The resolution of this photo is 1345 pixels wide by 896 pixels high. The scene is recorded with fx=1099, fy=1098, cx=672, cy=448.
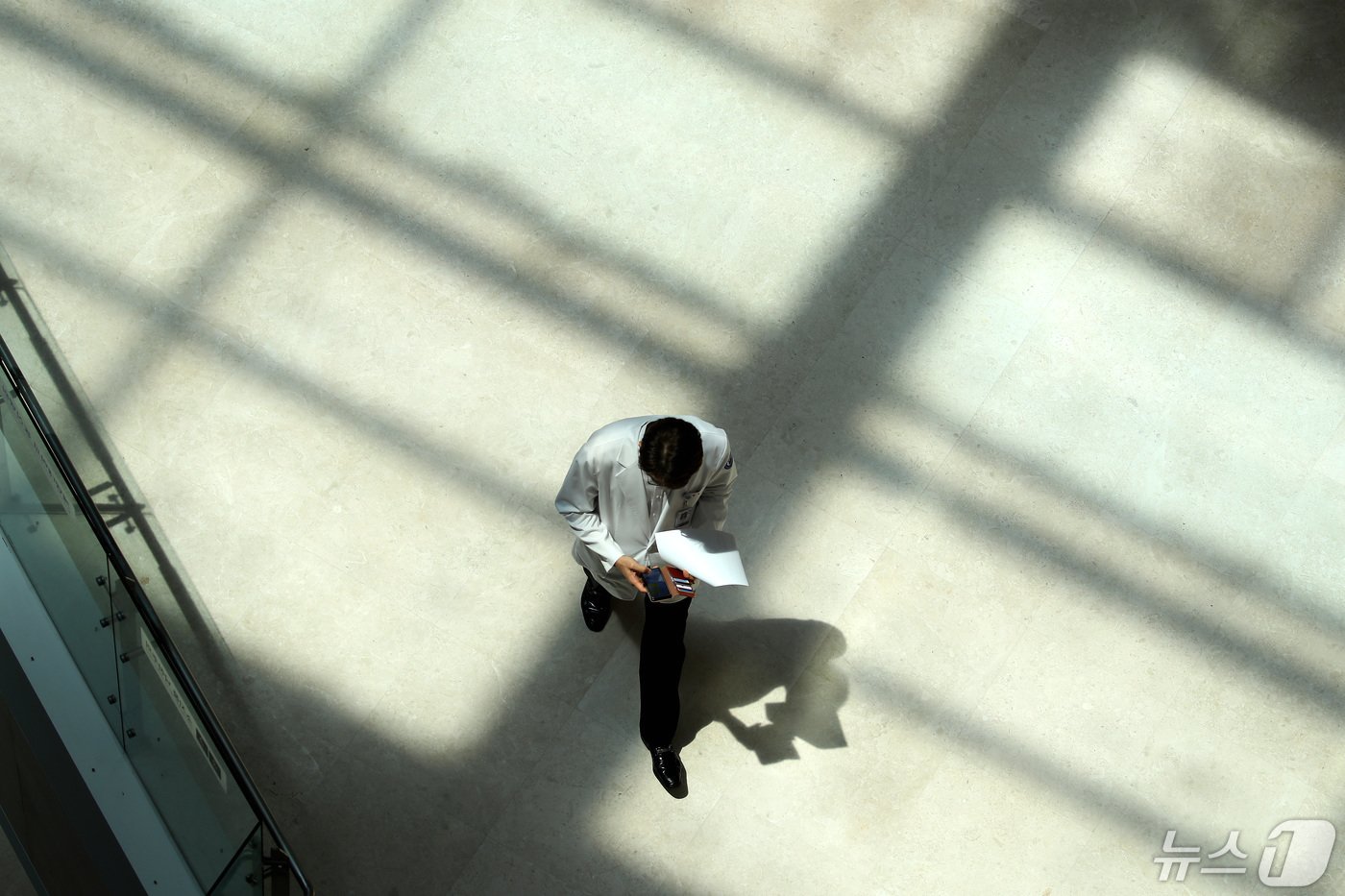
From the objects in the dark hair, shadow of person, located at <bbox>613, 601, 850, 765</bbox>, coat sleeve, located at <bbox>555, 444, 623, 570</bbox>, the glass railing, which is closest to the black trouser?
shadow of person, located at <bbox>613, 601, 850, 765</bbox>

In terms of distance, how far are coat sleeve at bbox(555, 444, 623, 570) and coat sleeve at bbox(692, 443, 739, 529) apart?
1.31 ft

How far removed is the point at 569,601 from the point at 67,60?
14.5ft

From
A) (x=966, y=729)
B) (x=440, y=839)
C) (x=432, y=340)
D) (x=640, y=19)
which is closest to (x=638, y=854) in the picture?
(x=440, y=839)

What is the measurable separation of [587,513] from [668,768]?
1591 mm

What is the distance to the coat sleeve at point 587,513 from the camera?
4793 millimetres

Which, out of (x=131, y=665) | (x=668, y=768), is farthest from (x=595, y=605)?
(x=131, y=665)

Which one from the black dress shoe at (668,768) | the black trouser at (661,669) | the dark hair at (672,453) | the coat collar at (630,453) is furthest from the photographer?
the black dress shoe at (668,768)

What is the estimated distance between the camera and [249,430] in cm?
612

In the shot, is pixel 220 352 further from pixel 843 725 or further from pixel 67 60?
pixel 843 725

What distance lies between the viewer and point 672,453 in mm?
4293

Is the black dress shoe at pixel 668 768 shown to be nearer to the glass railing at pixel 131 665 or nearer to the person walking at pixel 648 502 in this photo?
the person walking at pixel 648 502

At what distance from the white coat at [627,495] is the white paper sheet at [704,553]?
6 cm

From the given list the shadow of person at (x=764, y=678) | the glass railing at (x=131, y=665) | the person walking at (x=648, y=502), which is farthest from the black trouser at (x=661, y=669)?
the glass railing at (x=131, y=665)
